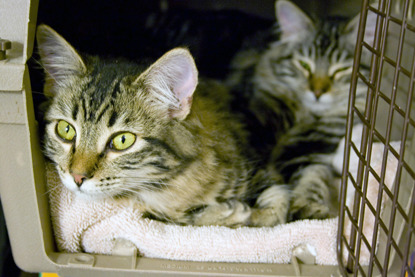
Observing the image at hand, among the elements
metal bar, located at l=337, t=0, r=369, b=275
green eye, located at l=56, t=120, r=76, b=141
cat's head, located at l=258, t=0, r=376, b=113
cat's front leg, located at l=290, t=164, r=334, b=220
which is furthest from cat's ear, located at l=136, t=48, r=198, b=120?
cat's head, located at l=258, t=0, r=376, b=113

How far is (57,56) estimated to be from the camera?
116 centimetres

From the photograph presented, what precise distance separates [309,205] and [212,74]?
0.75m

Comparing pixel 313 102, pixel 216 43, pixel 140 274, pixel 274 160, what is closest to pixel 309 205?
pixel 274 160

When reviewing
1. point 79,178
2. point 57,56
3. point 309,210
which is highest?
point 57,56

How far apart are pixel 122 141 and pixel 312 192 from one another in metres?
0.67

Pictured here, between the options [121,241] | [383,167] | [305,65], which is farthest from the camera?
[305,65]

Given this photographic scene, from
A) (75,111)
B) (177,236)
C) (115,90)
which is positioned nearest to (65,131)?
(75,111)

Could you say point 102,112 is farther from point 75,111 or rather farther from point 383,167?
point 383,167

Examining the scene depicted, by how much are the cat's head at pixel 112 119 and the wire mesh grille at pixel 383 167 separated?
43cm

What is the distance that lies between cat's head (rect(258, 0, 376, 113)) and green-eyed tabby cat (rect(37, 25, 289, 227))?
51cm

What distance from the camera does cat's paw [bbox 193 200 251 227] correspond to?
4.11ft

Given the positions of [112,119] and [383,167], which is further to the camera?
[112,119]

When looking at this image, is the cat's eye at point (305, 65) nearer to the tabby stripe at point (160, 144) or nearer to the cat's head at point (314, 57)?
the cat's head at point (314, 57)

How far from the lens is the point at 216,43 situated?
1835 mm
